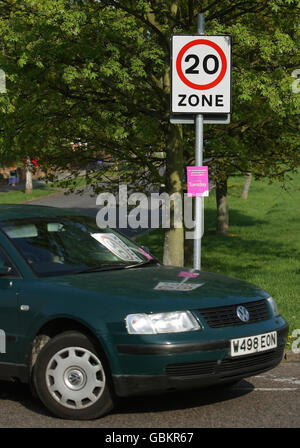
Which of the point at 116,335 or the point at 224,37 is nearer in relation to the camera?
the point at 116,335

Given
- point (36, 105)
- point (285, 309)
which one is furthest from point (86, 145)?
point (285, 309)

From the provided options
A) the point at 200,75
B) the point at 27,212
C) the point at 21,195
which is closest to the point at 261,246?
the point at 200,75

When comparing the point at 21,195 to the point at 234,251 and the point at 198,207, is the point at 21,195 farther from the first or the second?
the point at 198,207

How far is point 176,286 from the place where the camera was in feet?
19.6

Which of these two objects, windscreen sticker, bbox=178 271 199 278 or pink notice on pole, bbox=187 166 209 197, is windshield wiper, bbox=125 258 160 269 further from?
pink notice on pole, bbox=187 166 209 197

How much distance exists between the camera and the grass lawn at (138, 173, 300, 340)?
44.1 ft

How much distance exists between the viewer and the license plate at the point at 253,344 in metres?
5.64

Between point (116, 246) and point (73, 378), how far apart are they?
5.43ft

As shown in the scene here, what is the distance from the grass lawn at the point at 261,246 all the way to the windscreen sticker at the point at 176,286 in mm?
3380

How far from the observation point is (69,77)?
12445mm

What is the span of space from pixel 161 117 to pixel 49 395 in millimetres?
9007

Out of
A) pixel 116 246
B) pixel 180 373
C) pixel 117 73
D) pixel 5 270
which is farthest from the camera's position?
pixel 117 73

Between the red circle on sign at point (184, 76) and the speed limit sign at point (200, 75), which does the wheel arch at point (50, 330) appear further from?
the red circle on sign at point (184, 76)
